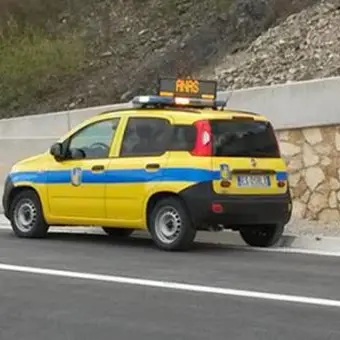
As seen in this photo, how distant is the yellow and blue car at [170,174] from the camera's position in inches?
489

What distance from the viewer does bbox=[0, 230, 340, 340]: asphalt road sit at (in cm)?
786

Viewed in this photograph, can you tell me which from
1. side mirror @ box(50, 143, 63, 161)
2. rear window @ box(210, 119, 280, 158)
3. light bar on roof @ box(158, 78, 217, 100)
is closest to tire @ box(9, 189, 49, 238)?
side mirror @ box(50, 143, 63, 161)

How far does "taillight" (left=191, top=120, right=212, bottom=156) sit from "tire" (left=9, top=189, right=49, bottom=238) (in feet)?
8.88

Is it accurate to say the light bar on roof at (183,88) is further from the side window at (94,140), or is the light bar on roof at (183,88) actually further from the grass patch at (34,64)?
the grass patch at (34,64)

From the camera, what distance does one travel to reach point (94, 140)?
13609mm

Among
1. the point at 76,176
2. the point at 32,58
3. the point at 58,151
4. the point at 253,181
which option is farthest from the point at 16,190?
the point at 32,58

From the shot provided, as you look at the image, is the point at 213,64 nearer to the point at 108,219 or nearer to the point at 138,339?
the point at 108,219

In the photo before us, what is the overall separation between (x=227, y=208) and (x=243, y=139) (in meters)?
0.96

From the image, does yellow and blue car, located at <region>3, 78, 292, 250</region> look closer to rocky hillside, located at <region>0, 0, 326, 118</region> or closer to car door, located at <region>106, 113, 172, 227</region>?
car door, located at <region>106, 113, 172, 227</region>

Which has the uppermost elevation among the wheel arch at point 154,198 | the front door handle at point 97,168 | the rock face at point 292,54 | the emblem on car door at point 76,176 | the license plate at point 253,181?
the rock face at point 292,54

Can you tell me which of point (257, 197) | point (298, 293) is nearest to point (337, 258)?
point (257, 197)

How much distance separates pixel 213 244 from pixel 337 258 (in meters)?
2.04

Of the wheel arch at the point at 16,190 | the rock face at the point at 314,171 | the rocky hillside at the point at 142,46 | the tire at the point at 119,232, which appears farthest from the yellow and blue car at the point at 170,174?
the rocky hillside at the point at 142,46

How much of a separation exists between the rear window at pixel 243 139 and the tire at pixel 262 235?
36.8 inches
